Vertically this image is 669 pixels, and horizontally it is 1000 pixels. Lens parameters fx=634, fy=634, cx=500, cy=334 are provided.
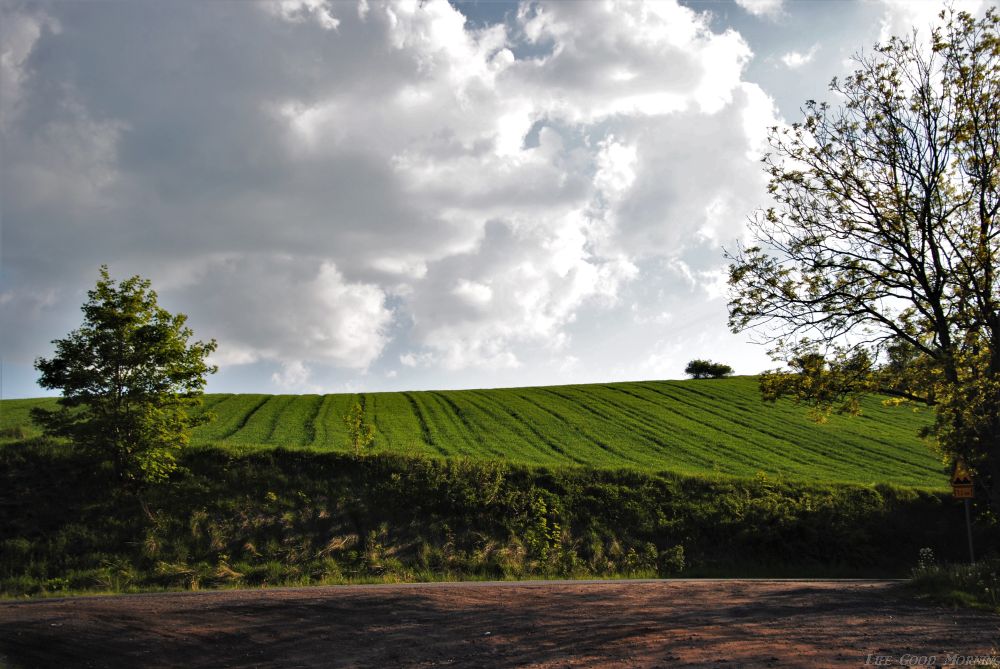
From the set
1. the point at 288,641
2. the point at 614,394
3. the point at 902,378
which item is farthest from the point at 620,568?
the point at 614,394

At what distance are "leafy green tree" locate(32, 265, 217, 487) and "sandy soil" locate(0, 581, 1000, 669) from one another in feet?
31.1

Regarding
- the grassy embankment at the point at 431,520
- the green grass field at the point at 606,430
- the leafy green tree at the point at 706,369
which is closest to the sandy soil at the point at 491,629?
the grassy embankment at the point at 431,520

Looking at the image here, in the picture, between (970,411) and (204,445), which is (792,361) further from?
(204,445)

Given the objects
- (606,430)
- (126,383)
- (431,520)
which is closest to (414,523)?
(431,520)

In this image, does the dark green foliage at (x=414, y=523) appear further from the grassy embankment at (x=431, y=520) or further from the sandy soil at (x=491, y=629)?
the sandy soil at (x=491, y=629)

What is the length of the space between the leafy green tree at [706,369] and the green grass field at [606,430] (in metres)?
21.4

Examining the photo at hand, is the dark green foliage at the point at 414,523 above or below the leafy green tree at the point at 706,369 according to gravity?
below

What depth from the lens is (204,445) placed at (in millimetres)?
27844

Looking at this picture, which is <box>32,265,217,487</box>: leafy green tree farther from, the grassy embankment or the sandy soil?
the sandy soil

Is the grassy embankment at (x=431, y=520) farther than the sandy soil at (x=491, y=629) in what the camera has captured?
Yes

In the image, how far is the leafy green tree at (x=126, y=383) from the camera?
23.0 m

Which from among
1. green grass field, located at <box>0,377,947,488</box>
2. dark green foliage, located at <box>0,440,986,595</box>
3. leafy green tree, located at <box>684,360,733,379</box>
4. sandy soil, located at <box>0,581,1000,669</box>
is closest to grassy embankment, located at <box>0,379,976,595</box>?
dark green foliage, located at <box>0,440,986,595</box>

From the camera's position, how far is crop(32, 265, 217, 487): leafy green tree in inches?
905

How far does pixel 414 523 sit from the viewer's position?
23.8m
